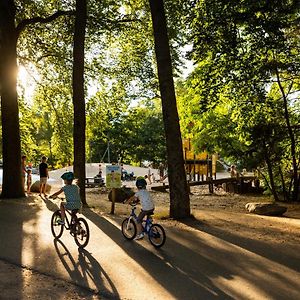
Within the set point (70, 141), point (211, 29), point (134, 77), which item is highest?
point (134, 77)

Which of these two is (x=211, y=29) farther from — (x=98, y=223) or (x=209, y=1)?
(x=98, y=223)

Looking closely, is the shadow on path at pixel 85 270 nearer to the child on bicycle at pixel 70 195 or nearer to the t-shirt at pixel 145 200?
the child on bicycle at pixel 70 195

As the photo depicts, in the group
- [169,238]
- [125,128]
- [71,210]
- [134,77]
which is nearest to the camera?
[71,210]

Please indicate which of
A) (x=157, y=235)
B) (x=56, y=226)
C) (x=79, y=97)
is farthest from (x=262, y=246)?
(x=79, y=97)

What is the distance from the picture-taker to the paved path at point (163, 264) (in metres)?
6.34

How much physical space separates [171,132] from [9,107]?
8497 millimetres

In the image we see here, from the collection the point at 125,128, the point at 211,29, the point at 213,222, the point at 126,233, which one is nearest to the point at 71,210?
the point at 126,233

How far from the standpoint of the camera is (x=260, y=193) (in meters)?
31.0

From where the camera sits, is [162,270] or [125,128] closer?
[162,270]

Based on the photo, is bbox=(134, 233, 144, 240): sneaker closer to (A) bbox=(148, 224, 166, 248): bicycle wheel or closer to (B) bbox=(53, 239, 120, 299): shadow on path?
(A) bbox=(148, 224, 166, 248): bicycle wheel

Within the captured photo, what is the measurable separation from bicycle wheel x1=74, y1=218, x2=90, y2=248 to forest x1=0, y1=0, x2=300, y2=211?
4382 mm

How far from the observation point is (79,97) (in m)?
16.5

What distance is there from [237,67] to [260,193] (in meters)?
18.0


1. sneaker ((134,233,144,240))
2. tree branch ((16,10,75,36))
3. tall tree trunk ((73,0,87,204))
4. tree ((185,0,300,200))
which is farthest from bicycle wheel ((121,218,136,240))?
tree branch ((16,10,75,36))
